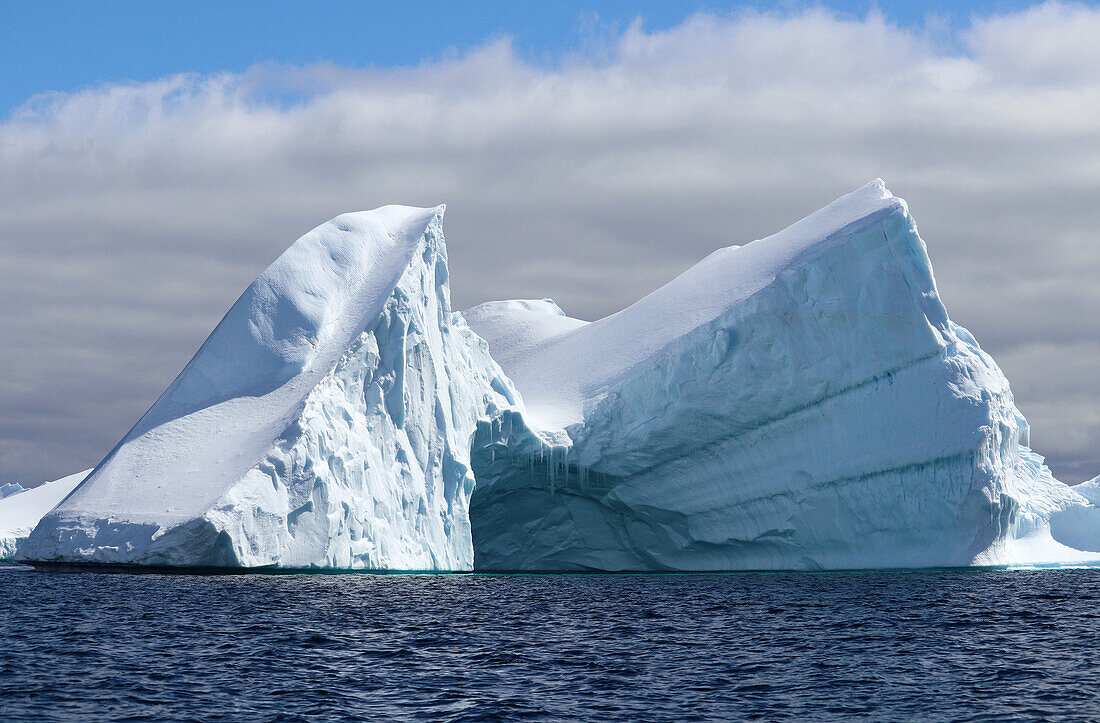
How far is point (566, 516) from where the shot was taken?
141 feet

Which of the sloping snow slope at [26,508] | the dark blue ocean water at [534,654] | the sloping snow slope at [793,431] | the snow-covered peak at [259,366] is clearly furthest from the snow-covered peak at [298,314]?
the sloping snow slope at [26,508]

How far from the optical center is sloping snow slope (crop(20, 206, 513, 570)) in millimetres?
30469

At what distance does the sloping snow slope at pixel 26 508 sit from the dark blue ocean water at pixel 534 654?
1014 inches

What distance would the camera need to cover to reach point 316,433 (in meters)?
31.9

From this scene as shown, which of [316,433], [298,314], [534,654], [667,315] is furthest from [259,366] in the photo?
[534,654]

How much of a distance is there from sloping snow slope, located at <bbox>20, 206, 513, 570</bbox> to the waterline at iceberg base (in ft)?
0.26

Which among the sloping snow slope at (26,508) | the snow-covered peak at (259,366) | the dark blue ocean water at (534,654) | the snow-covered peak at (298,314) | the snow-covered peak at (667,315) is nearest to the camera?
the dark blue ocean water at (534,654)

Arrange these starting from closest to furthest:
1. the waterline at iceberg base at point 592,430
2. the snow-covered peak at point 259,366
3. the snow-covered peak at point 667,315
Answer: the snow-covered peak at point 259,366, the waterline at iceberg base at point 592,430, the snow-covered peak at point 667,315

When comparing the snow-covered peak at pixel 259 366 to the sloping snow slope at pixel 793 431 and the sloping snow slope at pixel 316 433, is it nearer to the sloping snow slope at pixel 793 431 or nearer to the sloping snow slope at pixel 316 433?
the sloping snow slope at pixel 316 433

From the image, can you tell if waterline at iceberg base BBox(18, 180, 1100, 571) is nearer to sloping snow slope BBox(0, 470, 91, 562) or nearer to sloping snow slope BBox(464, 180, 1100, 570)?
sloping snow slope BBox(464, 180, 1100, 570)

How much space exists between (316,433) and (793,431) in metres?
15.8

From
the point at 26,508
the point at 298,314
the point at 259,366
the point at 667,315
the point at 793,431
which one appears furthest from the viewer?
the point at 26,508

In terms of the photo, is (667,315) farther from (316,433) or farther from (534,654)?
(534,654)

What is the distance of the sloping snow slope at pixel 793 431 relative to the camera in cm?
3669
